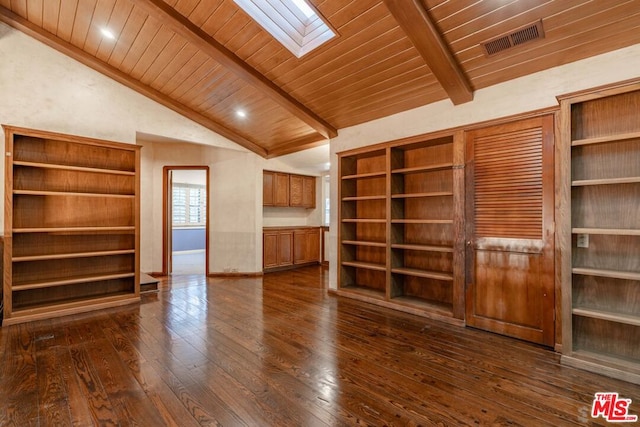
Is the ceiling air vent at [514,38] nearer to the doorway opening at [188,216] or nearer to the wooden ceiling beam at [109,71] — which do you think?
the wooden ceiling beam at [109,71]

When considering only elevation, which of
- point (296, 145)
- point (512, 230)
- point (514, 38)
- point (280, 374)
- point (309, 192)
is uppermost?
point (514, 38)

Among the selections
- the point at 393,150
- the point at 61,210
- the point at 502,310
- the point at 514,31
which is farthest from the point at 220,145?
the point at 502,310

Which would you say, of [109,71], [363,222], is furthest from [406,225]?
[109,71]

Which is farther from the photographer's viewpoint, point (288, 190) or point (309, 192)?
point (309, 192)

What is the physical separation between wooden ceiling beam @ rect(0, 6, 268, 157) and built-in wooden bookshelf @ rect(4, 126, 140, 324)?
102cm

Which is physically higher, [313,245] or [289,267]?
[313,245]

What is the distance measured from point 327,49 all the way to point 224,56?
1178 millimetres

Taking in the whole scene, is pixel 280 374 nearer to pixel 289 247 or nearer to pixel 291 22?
pixel 291 22

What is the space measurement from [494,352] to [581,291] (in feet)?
2.86

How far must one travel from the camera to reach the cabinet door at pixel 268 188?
641 cm

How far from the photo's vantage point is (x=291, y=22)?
3084mm

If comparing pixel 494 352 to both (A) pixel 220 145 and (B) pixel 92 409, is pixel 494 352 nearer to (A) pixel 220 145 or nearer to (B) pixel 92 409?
(B) pixel 92 409

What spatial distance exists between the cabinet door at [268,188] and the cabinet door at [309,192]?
0.97 meters

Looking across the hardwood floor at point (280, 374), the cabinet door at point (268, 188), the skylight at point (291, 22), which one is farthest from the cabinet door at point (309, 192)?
the skylight at point (291, 22)
